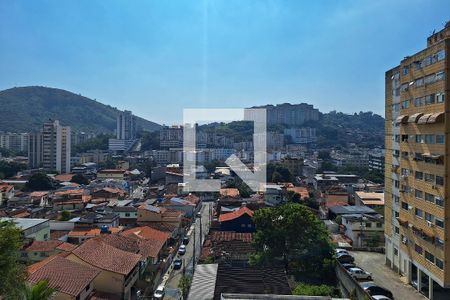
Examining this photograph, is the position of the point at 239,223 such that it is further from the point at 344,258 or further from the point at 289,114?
the point at 289,114

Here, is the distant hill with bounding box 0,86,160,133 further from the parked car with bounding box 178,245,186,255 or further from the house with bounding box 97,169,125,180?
the parked car with bounding box 178,245,186,255

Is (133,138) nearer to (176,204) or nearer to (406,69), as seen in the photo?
(176,204)

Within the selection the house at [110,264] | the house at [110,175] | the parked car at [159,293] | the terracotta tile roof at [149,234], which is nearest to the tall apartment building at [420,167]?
the parked car at [159,293]

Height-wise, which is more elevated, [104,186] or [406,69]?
[406,69]

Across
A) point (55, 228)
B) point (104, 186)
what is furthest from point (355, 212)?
point (104, 186)

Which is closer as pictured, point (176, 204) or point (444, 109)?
point (444, 109)

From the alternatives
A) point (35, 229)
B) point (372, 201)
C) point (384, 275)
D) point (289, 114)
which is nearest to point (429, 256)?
point (384, 275)
